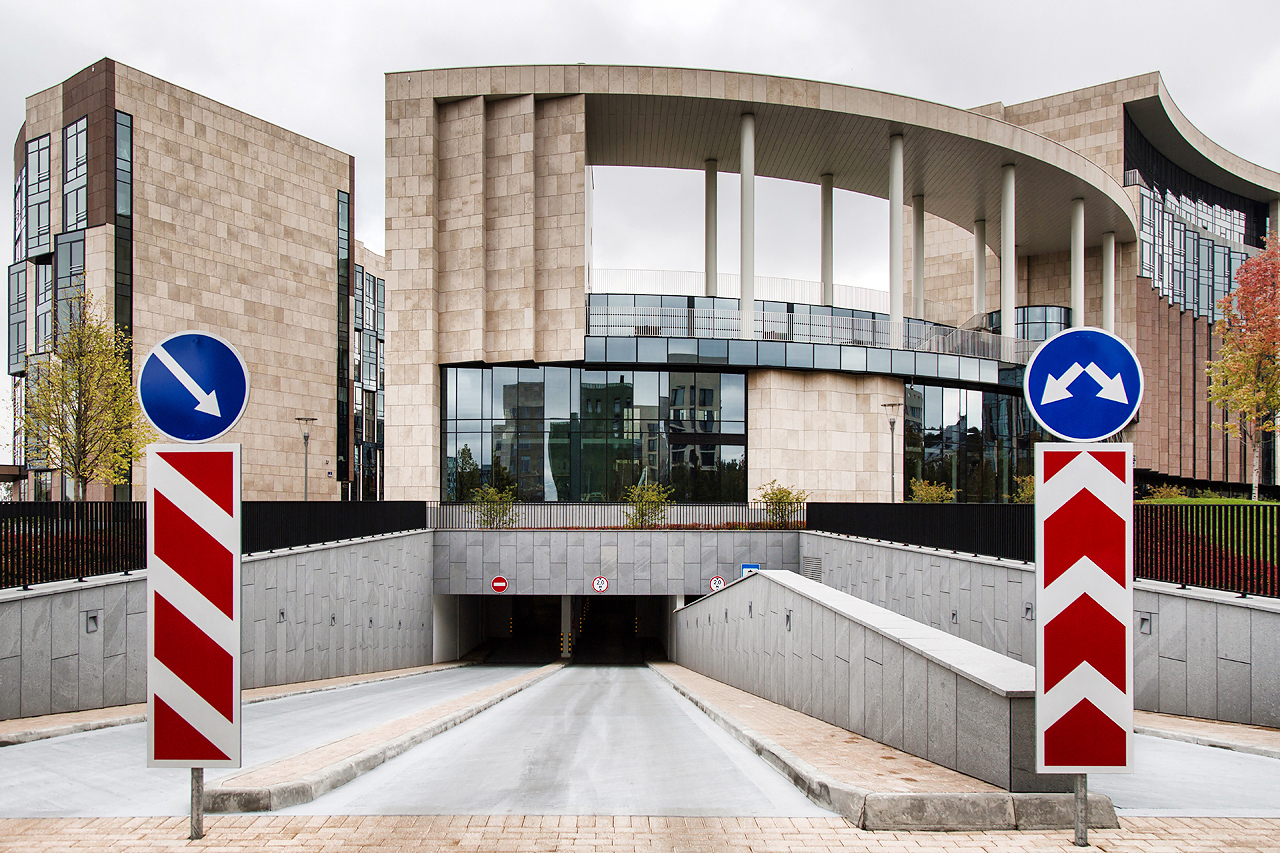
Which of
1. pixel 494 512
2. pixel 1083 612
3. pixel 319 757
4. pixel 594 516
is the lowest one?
pixel 594 516

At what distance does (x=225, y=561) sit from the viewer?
4.30 m

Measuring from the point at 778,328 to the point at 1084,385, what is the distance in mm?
33097

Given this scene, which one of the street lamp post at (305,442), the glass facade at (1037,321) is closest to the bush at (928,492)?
the glass facade at (1037,321)

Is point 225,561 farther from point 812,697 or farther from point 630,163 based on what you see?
point 630,163

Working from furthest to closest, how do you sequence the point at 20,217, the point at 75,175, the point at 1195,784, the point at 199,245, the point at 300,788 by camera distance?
1. the point at 199,245
2. the point at 20,217
3. the point at 75,175
4. the point at 1195,784
5. the point at 300,788

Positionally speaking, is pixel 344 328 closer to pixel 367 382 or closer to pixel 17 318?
pixel 367 382

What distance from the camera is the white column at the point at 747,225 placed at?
36.0 metres

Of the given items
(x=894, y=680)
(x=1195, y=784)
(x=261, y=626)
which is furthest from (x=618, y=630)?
(x=1195, y=784)

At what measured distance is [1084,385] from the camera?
4.63 metres

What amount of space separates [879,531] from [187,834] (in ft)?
61.9

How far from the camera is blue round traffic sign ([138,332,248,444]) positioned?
4426mm

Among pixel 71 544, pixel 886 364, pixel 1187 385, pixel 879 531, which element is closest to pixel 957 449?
pixel 886 364

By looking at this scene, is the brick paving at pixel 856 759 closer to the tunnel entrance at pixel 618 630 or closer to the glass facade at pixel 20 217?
the tunnel entrance at pixel 618 630

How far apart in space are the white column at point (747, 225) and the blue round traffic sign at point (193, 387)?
3229 centimetres
